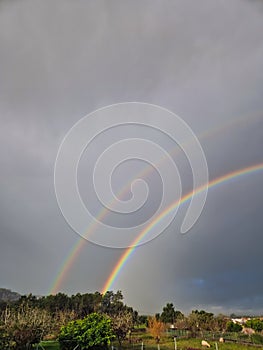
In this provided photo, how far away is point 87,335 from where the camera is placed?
18.8 meters

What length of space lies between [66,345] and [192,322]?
21.5 meters

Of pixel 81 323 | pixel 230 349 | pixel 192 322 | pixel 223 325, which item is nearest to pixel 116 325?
pixel 81 323

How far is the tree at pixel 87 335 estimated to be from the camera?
18797mm

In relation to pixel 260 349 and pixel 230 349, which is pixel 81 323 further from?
pixel 260 349

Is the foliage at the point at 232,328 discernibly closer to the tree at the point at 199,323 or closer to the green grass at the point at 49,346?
the tree at the point at 199,323

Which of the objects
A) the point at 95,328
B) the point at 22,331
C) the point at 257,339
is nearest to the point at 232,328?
the point at 257,339

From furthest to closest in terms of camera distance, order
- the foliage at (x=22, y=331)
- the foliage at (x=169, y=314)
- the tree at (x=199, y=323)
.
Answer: the foliage at (x=169, y=314)
the tree at (x=199, y=323)
the foliage at (x=22, y=331)

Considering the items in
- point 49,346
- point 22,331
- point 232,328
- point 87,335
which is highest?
point 232,328

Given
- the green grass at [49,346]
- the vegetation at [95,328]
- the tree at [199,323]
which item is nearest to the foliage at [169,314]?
the vegetation at [95,328]

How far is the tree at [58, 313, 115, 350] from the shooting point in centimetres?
1880

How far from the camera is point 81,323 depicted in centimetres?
1958

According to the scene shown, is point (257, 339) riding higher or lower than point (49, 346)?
higher

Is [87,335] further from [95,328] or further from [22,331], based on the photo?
[22,331]

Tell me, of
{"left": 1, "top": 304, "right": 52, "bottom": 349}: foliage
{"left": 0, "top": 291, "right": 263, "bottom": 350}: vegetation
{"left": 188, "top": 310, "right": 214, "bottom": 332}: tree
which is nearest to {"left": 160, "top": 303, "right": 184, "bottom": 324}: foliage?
{"left": 0, "top": 291, "right": 263, "bottom": 350}: vegetation
